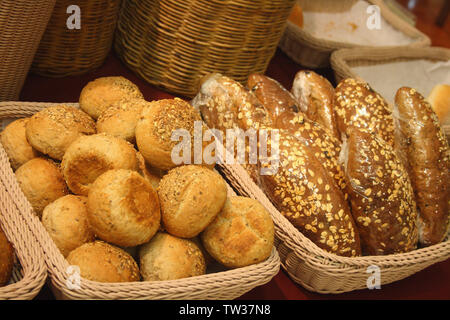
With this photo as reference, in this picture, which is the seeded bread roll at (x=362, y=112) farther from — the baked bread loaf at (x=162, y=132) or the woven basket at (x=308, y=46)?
the woven basket at (x=308, y=46)

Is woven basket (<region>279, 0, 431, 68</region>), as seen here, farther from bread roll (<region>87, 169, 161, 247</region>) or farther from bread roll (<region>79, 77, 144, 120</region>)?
bread roll (<region>87, 169, 161, 247</region>)

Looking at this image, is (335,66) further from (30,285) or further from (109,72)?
(30,285)

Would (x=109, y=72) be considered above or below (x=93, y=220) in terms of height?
below

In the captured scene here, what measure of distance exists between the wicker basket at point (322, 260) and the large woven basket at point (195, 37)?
1.93ft

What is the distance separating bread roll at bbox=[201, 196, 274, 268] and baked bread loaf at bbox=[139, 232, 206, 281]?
0.05 meters

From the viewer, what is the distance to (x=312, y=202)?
4.25 feet

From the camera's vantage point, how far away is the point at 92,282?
35.7 inches

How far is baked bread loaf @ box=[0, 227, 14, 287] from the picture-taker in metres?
0.93

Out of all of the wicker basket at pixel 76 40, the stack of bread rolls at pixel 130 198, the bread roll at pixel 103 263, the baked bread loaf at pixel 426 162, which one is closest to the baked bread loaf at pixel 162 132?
the stack of bread rolls at pixel 130 198

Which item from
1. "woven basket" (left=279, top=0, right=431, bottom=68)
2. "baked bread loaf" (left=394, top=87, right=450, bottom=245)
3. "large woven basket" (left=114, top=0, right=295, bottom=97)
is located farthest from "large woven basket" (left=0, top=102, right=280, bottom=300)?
"woven basket" (left=279, top=0, right=431, bottom=68)

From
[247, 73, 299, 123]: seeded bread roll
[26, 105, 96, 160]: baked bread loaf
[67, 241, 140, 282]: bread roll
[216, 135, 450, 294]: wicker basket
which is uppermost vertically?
[247, 73, 299, 123]: seeded bread roll

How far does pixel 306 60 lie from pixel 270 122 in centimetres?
108

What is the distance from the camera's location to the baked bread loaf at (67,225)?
3.39ft

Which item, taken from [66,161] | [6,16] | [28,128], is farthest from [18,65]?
[66,161]
